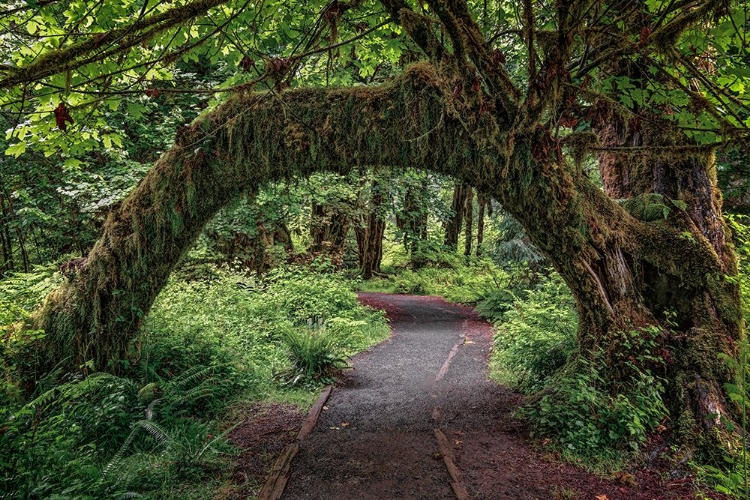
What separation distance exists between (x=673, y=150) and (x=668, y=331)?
2.17m

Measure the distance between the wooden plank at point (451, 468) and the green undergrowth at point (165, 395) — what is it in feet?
6.99

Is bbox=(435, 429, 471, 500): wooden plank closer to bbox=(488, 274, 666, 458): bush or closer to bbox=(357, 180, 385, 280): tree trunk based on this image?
bbox=(488, 274, 666, 458): bush

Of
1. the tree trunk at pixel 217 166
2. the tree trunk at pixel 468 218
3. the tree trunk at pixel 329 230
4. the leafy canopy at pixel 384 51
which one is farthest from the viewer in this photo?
the tree trunk at pixel 468 218

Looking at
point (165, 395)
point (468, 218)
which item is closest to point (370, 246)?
point (468, 218)

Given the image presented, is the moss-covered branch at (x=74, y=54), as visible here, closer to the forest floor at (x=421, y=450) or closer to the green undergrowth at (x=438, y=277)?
the forest floor at (x=421, y=450)

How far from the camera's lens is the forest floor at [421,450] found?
12.9ft

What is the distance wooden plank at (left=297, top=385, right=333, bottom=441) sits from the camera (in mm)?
5082

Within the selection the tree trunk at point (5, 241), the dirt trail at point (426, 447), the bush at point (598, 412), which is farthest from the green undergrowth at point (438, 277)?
the tree trunk at point (5, 241)

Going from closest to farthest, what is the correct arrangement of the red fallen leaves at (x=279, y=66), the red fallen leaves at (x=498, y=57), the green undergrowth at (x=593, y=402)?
the red fallen leaves at (x=279, y=66) → the red fallen leaves at (x=498, y=57) → the green undergrowth at (x=593, y=402)

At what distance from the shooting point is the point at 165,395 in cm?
528

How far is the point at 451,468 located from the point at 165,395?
11.9ft

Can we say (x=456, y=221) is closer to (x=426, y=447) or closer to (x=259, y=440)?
(x=426, y=447)

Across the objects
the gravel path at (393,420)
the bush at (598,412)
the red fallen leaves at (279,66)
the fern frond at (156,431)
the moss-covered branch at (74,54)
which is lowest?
the gravel path at (393,420)

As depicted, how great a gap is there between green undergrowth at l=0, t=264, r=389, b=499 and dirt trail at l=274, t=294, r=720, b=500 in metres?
0.80
